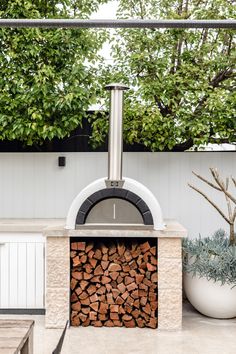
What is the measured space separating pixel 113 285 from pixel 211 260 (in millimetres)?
1039

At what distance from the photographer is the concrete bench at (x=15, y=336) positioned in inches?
79.4

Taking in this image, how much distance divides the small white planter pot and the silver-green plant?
63mm

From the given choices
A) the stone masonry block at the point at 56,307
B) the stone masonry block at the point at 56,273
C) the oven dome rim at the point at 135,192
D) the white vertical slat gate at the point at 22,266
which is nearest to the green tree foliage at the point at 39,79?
the oven dome rim at the point at 135,192

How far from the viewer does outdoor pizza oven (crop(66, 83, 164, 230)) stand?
449 centimetres

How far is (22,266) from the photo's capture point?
15.6 ft

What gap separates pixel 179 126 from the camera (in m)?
5.40

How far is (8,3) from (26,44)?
508 millimetres

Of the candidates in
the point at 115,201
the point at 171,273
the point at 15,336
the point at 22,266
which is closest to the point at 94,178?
the point at 115,201

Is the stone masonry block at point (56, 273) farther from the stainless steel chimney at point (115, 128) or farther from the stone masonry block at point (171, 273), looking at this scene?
the stainless steel chimney at point (115, 128)

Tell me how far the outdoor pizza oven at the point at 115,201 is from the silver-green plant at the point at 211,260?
0.57 metres

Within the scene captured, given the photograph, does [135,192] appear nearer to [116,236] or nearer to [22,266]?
[116,236]

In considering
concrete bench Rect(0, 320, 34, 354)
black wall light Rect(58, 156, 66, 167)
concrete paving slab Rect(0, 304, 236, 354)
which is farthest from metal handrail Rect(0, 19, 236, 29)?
black wall light Rect(58, 156, 66, 167)

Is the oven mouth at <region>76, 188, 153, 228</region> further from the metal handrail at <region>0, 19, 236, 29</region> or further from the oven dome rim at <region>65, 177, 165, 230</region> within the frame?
the metal handrail at <region>0, 19, 236, 29</region>

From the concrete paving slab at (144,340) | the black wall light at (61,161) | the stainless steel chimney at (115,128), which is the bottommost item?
the concrete paving slab at (144,340)
